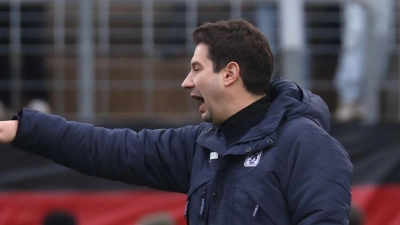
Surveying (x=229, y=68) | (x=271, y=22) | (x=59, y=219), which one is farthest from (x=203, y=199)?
(x=271, y=22)

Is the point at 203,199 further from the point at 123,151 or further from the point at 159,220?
the point at 159,220

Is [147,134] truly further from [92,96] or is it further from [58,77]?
[58,77]

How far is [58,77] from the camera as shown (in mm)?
8023

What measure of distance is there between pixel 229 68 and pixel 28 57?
4.99 m

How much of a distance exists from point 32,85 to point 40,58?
240 mm

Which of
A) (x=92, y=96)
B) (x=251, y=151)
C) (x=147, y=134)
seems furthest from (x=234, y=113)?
(x=92, y=96)

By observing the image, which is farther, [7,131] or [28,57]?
[28,57]

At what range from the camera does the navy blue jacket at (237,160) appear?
8.83ft

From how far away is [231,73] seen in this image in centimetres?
289

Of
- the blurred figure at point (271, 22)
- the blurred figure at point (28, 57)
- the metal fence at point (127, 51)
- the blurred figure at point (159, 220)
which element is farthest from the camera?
the blurred figure at point (271, 22)

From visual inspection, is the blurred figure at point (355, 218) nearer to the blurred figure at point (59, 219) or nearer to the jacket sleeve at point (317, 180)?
the blurred figure at point (59, 219)

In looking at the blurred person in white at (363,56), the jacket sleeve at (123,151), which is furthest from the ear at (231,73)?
the blurred person in white at (363,56)

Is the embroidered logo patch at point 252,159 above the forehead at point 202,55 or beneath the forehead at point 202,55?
beneath

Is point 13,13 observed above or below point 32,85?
above
